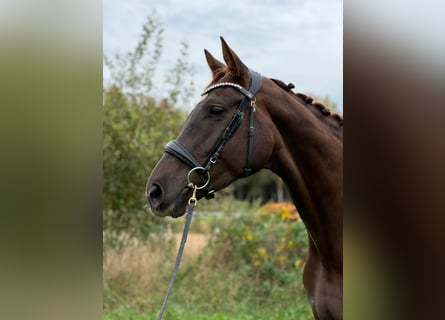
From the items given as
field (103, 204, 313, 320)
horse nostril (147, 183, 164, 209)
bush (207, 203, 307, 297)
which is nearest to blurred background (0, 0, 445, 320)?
horse nostril (147, 183, 164, 209)

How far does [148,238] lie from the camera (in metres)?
6.93

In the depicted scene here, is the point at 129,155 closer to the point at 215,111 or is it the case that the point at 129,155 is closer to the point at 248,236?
the point at 248,236

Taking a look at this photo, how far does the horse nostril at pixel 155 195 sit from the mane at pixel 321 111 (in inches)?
37.5

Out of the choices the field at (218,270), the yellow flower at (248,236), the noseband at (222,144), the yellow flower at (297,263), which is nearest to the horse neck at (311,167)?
the noseband at (222,144)

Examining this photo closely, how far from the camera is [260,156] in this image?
9.02ft

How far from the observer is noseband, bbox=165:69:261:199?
2652 mm

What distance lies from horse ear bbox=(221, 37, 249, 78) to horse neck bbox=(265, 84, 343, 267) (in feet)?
0.69

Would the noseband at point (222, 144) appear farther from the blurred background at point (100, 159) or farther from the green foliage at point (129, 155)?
the green foliage at point (129, 155)

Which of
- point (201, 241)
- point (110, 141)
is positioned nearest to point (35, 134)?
point (110, 141)

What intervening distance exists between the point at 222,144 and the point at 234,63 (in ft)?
1.60

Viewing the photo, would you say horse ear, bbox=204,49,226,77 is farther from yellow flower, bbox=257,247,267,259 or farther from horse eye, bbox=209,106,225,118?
yellow flower, bbox=257,247,267,259

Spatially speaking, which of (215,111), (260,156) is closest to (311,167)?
(260,156)

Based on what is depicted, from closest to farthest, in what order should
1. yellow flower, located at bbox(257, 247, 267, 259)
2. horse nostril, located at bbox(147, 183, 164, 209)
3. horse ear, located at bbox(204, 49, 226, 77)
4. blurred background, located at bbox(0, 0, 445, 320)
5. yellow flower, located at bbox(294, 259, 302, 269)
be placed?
blurred background, located at bbox(0, 0, 445, 320) → horse nostril, located at bbox(147, 183, 164, 209) → horse ear, located at bbox(204, 49, 226, 77) → yellow flower, located at bbox(294, 259, 302, 269) → yellow flower, located at bbox(257, 247, 267, 259)

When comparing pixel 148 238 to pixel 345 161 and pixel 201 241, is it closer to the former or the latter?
pixel 201 241
